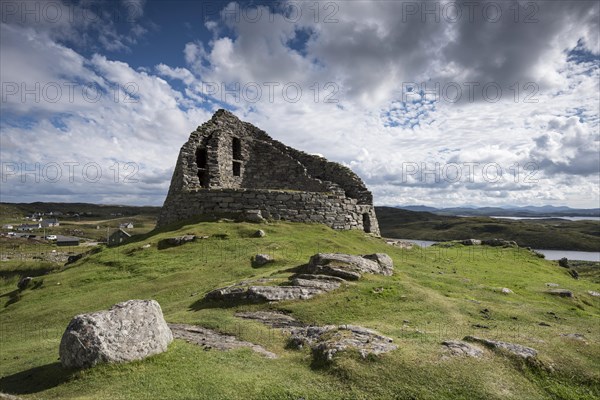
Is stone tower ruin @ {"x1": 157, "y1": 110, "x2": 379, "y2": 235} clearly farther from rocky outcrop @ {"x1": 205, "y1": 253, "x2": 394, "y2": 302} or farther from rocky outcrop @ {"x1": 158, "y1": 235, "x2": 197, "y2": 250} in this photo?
rocky outcrop @ {"x1": 205, "y1": 253, "x2": 394, "y2": 302}

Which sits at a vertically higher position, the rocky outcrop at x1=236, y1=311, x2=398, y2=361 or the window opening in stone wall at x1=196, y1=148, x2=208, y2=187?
Answer: the window opening in stone wall at x1=196, y1=148, x2=208, y2=187

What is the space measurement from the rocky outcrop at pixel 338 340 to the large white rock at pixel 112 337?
13.2 ft

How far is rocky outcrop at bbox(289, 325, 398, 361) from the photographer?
32.5 feet

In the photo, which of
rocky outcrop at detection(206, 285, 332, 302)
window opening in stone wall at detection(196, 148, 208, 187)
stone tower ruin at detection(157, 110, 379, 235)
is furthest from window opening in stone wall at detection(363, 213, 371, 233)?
rocky outcrop at detection(206, 285, 332, 302)

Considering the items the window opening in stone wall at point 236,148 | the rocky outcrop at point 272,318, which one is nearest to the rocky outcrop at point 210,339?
the rocky outcrop at point 272,318

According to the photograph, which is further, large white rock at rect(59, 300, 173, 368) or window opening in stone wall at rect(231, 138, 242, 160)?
window opening in stone wall at rect(231, 138, 242, 160)

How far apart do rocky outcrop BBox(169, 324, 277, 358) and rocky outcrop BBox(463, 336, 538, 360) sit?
239 inches

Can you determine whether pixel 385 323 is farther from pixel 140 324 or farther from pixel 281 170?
pixel 281 170

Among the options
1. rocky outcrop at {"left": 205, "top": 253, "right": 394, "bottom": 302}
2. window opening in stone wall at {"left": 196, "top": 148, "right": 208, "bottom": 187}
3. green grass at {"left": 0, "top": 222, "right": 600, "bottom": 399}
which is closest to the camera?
green grass at {"left": 0, "top": 222, "right": 600, "bottom": 399}

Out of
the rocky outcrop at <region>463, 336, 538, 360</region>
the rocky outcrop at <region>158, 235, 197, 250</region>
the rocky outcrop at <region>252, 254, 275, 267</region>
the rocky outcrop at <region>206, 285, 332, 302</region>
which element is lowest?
the rocky outcrop at <region>463, 336, 538, 360</region>

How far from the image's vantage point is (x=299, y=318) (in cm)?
1362

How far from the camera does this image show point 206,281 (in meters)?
19.8

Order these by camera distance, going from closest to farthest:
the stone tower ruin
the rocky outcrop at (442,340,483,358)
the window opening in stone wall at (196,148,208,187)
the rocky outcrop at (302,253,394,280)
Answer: the rocky outcrop at (442,340,483,358), the rocky outcrop at (302,253,394,280), the stone tower ruin, the window opening in stone wall at (196,148,208,187)

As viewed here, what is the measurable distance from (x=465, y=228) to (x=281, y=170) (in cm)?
17473
